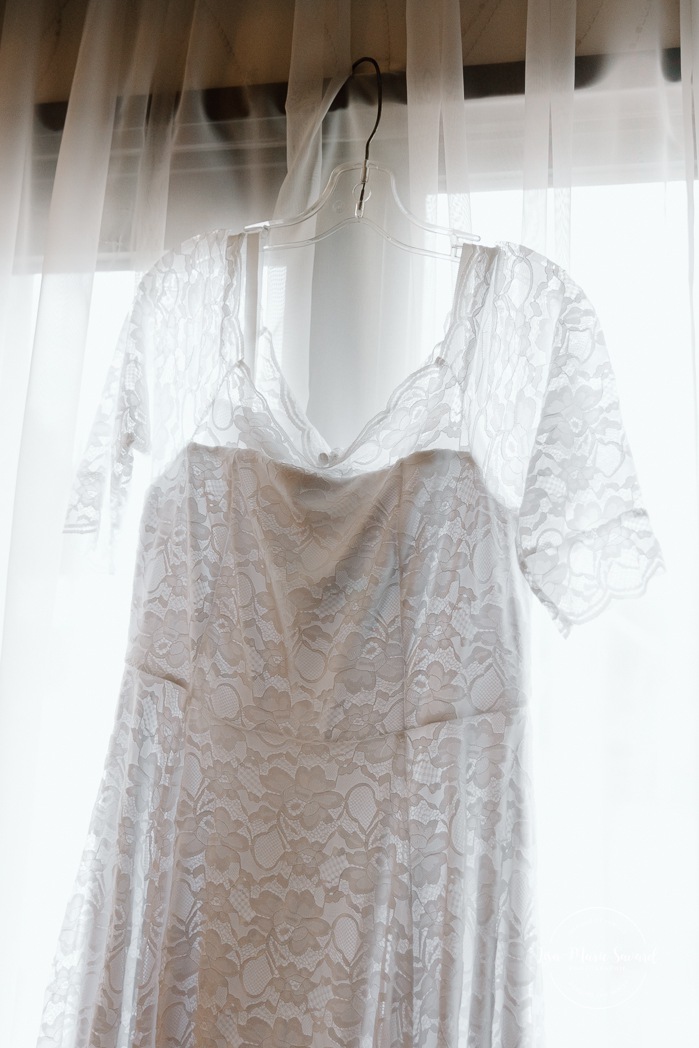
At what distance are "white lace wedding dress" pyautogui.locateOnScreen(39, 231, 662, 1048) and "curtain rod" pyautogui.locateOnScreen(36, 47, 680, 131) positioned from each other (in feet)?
1.28

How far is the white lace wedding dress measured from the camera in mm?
891

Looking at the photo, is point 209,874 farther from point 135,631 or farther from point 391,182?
point 391,182

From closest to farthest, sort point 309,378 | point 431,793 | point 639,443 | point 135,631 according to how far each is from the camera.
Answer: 1. point 431,793
2. point 135,631
3. point 639,443
4. point 309,378

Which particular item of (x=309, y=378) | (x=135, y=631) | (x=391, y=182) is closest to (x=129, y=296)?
(x=309, y=378)

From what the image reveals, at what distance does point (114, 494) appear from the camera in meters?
1.10

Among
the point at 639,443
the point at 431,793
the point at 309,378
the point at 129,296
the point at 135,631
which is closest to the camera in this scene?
the point at 431,793

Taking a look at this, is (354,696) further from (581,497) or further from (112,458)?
(112,458)

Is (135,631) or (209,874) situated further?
(135,631)

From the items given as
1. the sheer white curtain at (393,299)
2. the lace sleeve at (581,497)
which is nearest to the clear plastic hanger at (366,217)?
the sheer white curtain at (393,299)

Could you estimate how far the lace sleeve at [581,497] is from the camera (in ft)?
3.02

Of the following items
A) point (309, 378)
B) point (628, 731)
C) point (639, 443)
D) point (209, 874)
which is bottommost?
point (209, 874)

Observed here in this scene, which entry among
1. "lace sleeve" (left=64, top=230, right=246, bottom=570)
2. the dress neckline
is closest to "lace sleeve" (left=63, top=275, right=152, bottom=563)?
"lace sleeve" (left=64, top=230, right=246, bottom=570)

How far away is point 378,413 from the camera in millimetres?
1049

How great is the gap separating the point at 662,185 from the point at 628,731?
710mm
